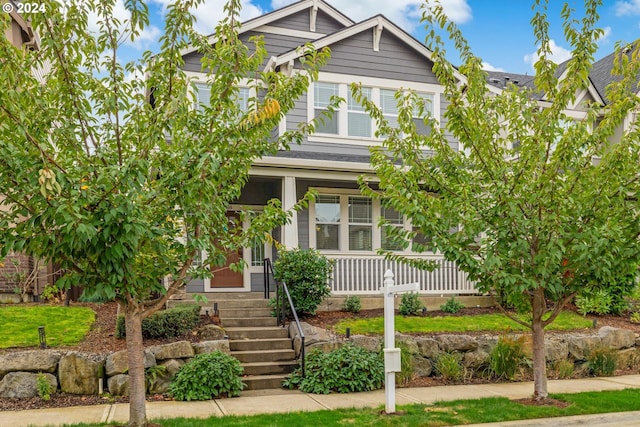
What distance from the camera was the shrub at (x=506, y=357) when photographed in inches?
358

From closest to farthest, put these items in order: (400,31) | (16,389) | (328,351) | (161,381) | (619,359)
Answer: (16,389) → (161,381) → (328,351) → (619,359) → (400,31)

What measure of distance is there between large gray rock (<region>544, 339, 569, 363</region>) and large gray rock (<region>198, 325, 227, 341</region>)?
564 cm

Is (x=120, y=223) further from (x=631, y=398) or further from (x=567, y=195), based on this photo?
(x=631, y=398)

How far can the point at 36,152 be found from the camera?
15.8 feet

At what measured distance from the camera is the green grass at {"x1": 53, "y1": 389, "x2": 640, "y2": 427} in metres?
6.30

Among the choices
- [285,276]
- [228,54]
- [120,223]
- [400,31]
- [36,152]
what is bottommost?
[285,276]

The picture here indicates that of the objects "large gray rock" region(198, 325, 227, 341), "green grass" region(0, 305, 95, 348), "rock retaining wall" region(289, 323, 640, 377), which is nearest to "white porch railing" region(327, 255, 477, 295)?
"rock retaining wall" region(289, 323, 640, 377)

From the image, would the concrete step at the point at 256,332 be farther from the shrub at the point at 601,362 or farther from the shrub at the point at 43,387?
the shrub at the point at 601,362

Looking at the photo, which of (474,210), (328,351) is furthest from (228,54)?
(328,351)

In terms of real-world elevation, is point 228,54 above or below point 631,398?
above

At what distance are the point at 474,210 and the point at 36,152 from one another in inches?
192

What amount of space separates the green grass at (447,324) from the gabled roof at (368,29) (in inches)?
229

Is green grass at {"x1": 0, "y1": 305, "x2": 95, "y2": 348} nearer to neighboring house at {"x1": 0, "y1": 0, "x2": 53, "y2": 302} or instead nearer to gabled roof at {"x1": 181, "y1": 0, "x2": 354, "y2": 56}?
neighboring house at {"x1": 0, "y1": 0, "x2": 53, "y2": 302}

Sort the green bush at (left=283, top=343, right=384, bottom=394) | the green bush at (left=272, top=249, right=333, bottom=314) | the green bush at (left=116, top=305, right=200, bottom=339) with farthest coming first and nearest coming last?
1. the green bush at (left=272, top=249, right=333, bottom=314)
2. the green bush at (left=116, top=305, right=200, bottom=339)
3. the green bush at (left=283, top=343, right=384, bottom=394)
